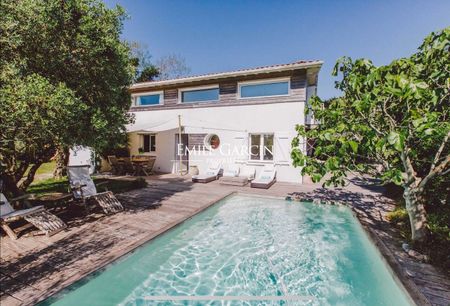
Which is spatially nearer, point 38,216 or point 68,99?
point 68,99

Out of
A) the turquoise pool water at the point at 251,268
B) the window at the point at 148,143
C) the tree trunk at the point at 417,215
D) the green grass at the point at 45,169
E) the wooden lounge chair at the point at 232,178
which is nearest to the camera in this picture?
the turquoise pool water at the point at 251,268

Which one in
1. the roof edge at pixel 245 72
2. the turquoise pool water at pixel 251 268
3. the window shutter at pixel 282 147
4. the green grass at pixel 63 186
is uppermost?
the roof edge at pixel 245 72

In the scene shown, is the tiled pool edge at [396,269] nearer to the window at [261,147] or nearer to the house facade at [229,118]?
the house facade at [229,118]

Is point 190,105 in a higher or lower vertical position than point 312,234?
higher

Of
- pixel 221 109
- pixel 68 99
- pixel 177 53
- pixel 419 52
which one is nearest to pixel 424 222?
pixel 419 52

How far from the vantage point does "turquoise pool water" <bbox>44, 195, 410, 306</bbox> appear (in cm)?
495

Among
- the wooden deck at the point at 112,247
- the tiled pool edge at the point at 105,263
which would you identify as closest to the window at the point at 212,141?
the wooden deck at the point at 112,247

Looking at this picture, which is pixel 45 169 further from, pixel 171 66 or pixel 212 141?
pixel 171 66

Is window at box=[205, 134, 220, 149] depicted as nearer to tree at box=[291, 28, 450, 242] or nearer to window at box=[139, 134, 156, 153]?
window at box=[139, 134, 156, 153]

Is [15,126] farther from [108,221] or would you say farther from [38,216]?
[108,221]

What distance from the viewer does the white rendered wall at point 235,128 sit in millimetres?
15461

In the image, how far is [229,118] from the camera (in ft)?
56.7

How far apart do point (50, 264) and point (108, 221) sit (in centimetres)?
273

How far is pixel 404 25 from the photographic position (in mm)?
10930
